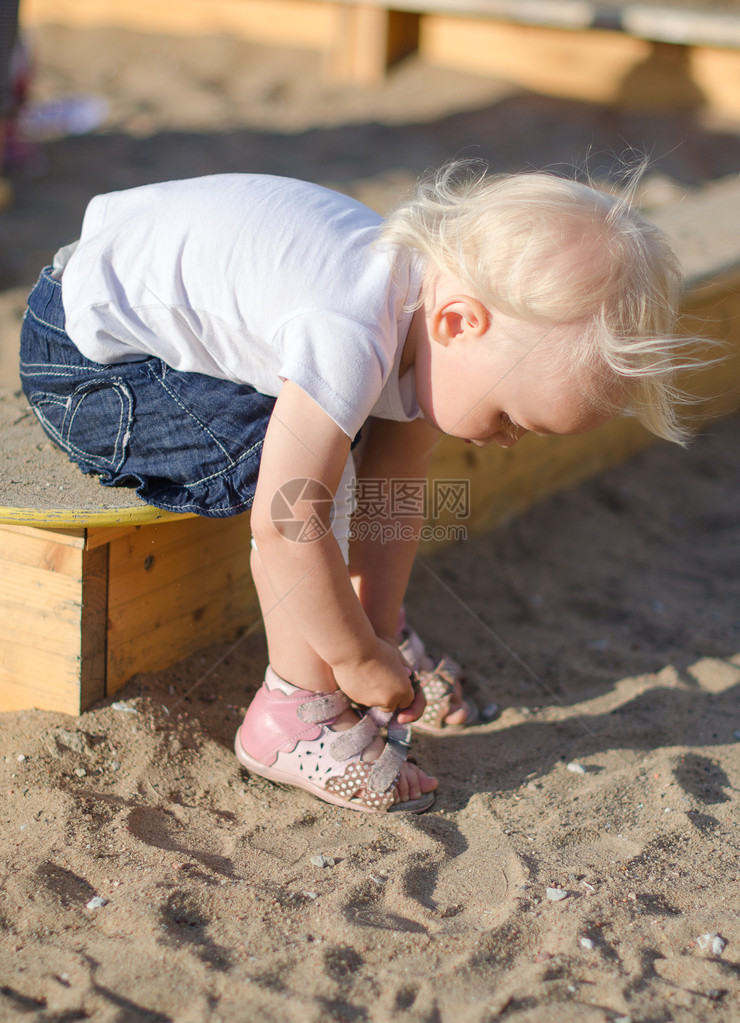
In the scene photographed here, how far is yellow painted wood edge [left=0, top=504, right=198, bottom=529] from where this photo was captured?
1296 mm

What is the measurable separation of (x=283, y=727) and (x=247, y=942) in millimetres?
338

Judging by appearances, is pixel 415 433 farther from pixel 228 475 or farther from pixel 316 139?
pixel 316 139

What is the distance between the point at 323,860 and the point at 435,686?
42 centimetres

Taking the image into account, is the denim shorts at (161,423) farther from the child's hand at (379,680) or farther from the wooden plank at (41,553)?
the child's hand at (379,680)

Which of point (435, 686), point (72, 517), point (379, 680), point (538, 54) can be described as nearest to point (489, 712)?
point (435, 686)

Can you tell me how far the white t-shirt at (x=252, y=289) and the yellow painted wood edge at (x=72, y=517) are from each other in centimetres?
22

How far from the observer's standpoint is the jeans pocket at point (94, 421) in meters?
1.36

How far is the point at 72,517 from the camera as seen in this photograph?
130cm

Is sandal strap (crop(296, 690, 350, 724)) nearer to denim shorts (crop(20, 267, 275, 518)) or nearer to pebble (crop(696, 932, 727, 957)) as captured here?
denim shorts (crop(20, 267, 275, 518))

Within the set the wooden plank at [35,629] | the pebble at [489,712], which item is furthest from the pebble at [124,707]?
the pebble at [489,712]

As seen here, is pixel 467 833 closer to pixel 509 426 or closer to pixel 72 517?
pixel 509 426

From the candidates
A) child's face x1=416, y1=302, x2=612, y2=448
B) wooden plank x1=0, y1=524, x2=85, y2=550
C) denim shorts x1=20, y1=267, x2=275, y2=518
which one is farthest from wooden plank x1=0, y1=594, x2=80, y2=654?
child's face x1=416, y1=302, x2=612, y2=448

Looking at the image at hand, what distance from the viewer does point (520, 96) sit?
18.5ft

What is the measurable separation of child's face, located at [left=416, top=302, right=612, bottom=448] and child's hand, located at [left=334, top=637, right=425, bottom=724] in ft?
1.06
